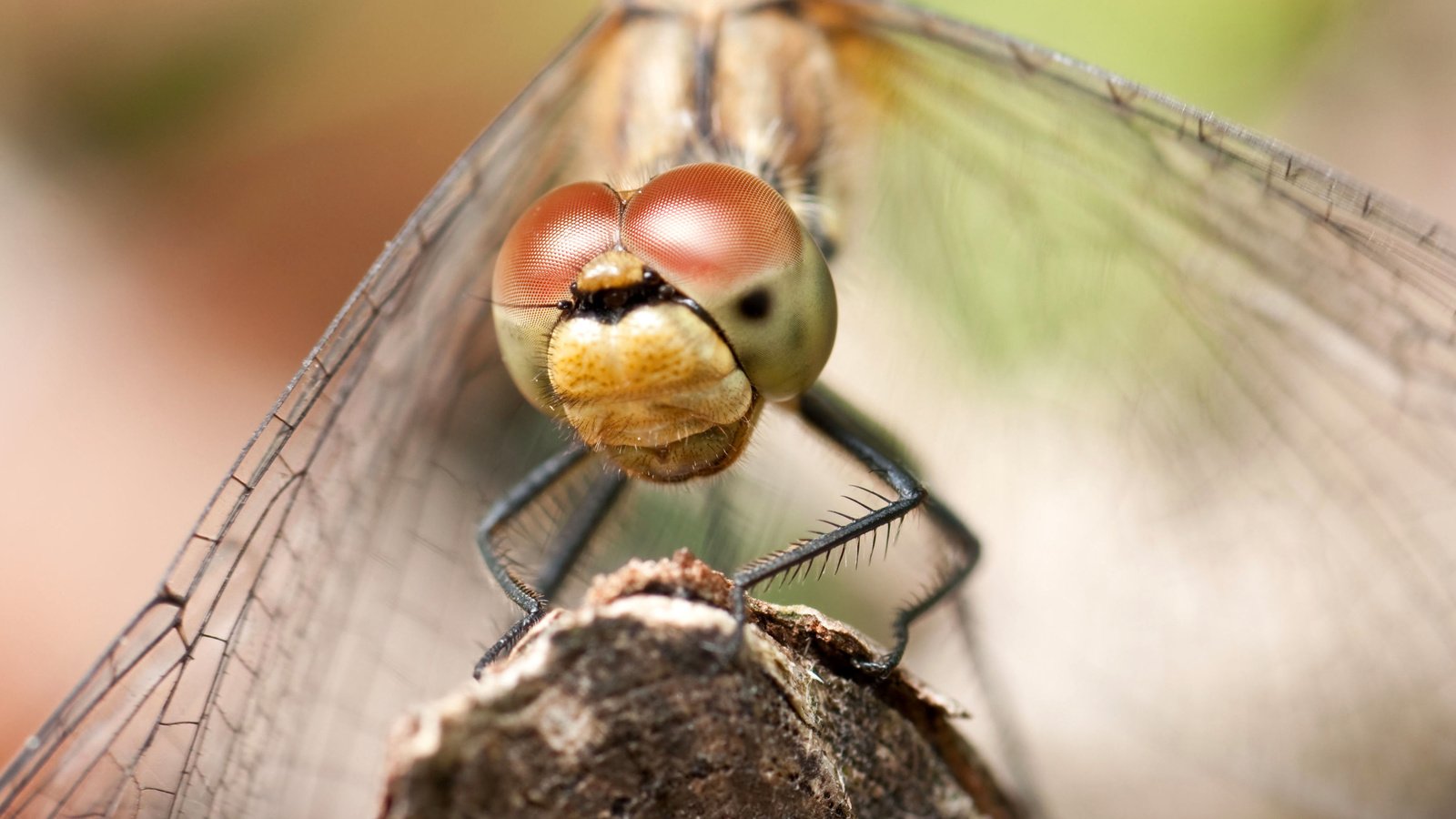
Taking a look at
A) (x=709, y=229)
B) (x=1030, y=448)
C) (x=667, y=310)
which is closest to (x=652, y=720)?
(x=667, y=310)

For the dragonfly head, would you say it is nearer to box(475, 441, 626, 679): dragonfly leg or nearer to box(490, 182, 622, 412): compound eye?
box(490, 182, 622, 412): compound eye

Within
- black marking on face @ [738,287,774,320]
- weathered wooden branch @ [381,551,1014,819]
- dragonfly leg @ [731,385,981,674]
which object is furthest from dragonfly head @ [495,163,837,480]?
weathered wooden branch @ [381,551,1014,819]

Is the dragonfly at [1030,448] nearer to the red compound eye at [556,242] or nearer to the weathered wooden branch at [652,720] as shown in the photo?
the red compound eye at [556,242]

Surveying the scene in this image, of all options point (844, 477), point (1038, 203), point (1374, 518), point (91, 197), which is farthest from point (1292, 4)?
point (91, 197)

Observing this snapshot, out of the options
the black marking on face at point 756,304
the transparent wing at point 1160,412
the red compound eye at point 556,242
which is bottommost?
the transparent wing at point 1160,412

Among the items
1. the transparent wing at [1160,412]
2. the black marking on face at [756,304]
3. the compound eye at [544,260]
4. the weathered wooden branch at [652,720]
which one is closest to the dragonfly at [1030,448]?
the transparent wing at [1160,412]

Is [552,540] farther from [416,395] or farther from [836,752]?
[836,752]

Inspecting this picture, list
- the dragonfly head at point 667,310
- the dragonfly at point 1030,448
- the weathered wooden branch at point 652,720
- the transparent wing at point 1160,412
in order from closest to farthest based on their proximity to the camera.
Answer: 1. the weathered wooden branch at point 652,720
2. the dragonfly head at point 667,310
3. the dragonfly at point 1030,448
4. the transparent wing at point 1160,412
